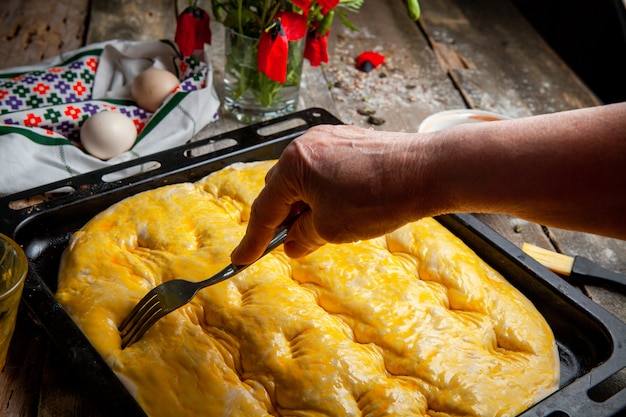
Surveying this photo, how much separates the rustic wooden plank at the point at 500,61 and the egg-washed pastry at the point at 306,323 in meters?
1.18

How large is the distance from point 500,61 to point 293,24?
123 cm

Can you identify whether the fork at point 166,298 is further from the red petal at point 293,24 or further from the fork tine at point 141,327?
the red petal at point 293,24

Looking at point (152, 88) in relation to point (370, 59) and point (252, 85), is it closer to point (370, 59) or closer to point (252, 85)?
point (252, 85)

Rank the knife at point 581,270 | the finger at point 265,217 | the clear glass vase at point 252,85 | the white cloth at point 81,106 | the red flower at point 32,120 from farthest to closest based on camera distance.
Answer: the clear glass vase at point 252,85
the red flower at point 32,120
the white cloth at point 81,106
the knife at point 581,270
the finger at point 265,217

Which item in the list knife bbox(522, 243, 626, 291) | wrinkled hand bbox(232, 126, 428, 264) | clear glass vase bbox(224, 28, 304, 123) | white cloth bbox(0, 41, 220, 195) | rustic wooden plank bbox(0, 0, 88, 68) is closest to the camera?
wrinkled hand bbox(232, 126, 428, 264)

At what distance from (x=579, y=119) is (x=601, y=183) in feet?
0.33


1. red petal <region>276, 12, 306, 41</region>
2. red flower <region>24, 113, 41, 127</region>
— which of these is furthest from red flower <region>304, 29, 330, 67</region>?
red flower <region>24, 113, 41, 127</region>

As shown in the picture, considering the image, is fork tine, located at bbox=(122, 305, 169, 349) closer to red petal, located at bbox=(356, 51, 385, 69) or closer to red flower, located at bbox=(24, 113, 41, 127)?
red flower, located at bbox=(24, 113, 41, 127)

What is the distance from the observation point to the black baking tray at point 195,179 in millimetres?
1153

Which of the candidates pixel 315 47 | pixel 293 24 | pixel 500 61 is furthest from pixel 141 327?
pixel 500 61

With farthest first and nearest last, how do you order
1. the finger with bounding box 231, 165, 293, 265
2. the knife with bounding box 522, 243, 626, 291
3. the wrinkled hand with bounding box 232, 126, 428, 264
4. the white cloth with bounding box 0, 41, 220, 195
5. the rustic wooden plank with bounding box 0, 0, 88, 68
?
1. the rustic wooden plank with bounding box 0, 0, 88, 68
2. the white cloth with bounding box 0, 41, 220, 195
3. the knife with bounding box 522, 243, 626, 291
4. the finger with bounding box 231, 165, 293, 265
5. the wrinkled hand with bounding box 232, 126, 428, 264

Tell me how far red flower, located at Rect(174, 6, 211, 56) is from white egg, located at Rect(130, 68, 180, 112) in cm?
11

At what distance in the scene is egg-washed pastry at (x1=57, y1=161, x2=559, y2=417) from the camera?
47.6 inches

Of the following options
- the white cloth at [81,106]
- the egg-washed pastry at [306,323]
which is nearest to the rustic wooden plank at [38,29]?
the white cloth at [81,106]
